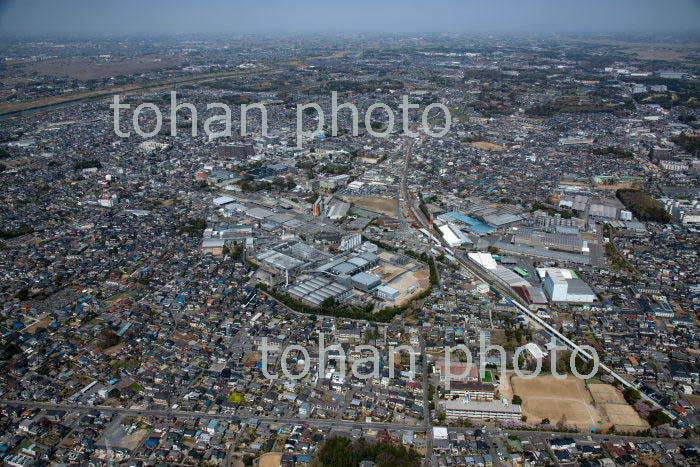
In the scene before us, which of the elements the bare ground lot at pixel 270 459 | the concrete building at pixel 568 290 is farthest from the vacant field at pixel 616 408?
the bare ground lot at pixel 270 459

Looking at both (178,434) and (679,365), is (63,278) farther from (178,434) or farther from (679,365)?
(679,365)

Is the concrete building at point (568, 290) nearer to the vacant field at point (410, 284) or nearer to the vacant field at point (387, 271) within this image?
the vacant field at point (410, 284)

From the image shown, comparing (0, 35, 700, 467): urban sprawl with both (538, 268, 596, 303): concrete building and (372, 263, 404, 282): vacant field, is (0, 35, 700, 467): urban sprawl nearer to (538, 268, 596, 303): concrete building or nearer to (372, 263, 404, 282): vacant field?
(538, 268, 596, 303): concrete building

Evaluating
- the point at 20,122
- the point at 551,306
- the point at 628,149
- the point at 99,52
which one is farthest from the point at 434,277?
the point at 99,52

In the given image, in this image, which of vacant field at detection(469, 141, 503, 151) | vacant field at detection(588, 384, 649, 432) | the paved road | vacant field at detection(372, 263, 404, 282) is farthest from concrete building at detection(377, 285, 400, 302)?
vacant field at detection(469, 141, 503, 151)

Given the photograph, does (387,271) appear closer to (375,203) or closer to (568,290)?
(568,290)

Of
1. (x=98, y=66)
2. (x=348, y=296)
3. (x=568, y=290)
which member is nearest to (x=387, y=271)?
(x=348, y=296)
